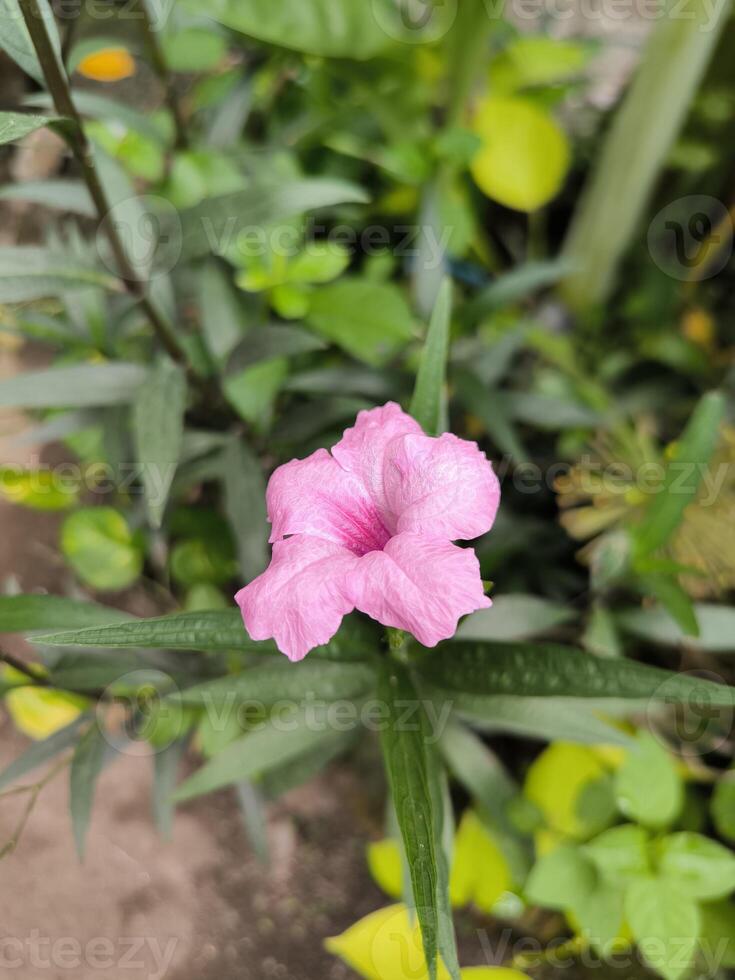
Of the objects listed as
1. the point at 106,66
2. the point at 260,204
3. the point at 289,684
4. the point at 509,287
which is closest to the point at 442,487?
the point at 289,684

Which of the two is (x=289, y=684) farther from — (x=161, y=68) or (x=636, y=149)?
(x=636, y=149)

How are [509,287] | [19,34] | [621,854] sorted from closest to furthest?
1. [19,34]
2. [621,854]
3. [509,287]

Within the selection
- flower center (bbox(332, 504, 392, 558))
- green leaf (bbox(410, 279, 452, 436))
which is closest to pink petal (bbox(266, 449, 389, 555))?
flower center (bbox(332, 504, 392, 558))

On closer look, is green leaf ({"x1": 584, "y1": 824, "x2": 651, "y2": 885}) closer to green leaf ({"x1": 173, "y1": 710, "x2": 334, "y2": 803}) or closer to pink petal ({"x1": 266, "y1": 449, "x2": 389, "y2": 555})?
green leaf ({"x1": 173, "y1": 710, "x2": 334, "y2": 803})

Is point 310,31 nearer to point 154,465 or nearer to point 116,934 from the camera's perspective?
point 154,465

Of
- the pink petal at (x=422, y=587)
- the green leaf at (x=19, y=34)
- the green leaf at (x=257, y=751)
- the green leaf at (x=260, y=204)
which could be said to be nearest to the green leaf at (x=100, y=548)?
the green leaf at (x=257, y=751)

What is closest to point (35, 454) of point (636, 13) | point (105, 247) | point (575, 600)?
point (105, 247)

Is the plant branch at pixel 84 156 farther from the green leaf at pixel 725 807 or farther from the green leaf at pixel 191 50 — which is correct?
the green leaf at pixel 725 807
